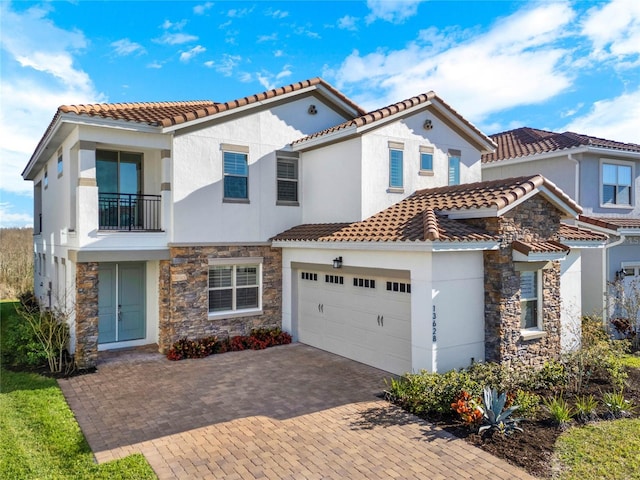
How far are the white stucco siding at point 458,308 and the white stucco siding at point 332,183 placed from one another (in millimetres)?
3775

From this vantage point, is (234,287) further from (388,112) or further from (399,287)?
(388,112)

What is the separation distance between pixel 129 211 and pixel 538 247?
11.3 m

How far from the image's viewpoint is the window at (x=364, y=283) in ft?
38.6

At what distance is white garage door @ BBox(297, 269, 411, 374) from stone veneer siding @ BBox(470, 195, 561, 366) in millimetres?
1899

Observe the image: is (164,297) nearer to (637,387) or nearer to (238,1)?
(238,1)

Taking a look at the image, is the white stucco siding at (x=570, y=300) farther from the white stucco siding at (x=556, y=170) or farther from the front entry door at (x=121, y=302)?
the front entry door at (x=121, y=302)

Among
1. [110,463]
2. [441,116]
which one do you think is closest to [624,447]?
[110,463]

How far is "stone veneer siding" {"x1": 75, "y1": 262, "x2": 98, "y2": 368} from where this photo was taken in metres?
11.7

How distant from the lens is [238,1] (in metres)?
13.0

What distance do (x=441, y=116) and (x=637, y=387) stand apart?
9355 millimetres

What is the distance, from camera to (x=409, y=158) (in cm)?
1409

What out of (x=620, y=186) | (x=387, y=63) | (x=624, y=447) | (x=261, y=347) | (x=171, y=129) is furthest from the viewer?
(x=620, y=186)

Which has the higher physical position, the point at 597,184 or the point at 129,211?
the point at 597,184

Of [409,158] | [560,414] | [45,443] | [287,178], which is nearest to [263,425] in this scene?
[45,443]
